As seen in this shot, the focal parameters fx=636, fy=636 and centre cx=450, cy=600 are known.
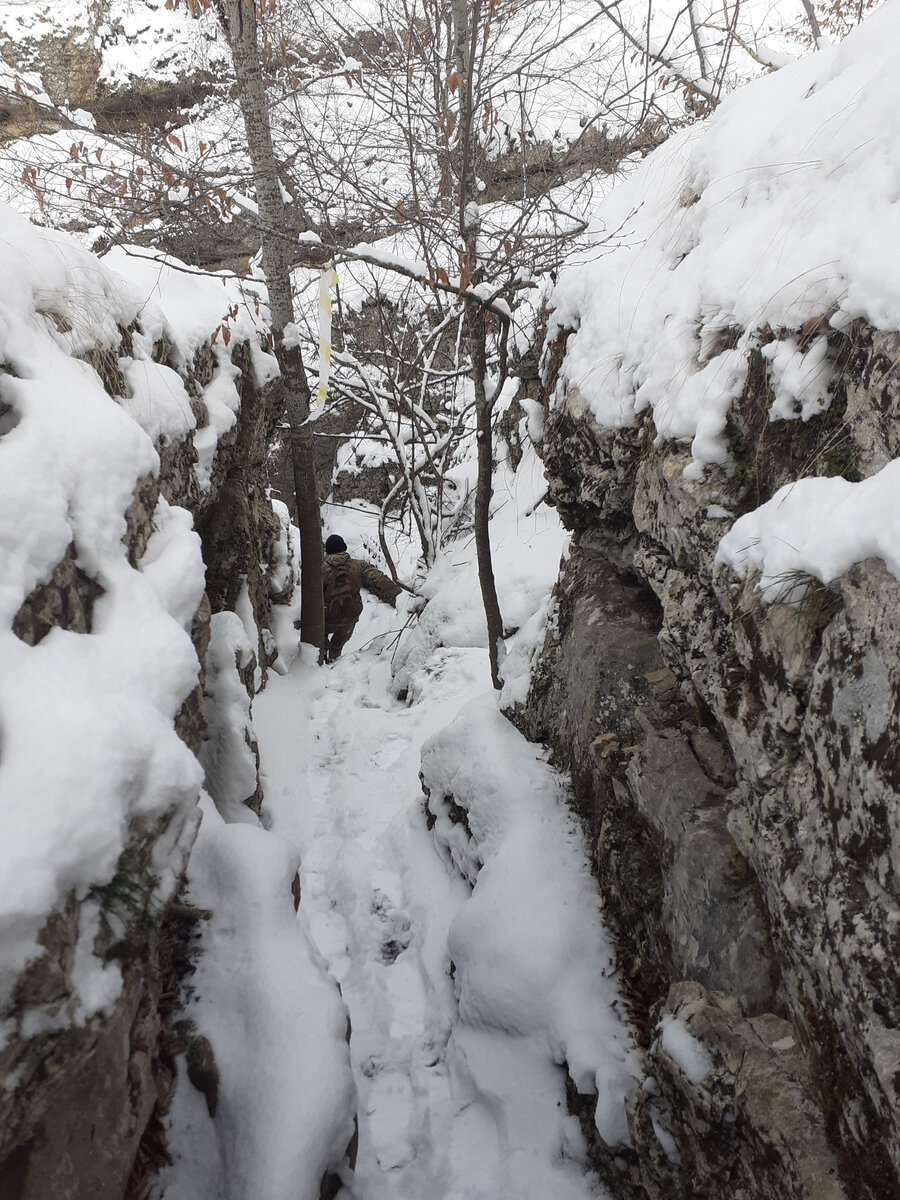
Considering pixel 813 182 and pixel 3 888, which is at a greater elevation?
pixel 813 182

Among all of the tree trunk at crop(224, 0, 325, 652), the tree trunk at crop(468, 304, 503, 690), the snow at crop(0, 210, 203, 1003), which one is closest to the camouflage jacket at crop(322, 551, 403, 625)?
the tree trunk at crop(224, 0, 325, 652)

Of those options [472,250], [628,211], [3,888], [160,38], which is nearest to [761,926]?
[3,888]

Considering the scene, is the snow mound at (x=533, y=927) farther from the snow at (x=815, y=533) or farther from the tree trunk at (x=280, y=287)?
the tree trunk at (x=280, y=287)

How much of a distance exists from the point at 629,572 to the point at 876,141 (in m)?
2.55

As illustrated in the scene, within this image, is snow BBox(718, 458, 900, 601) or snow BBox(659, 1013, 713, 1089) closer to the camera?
snow BBox(718, 458, 900, 601)

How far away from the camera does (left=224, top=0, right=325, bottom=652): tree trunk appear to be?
235 inches

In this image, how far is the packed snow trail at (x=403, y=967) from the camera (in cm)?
286

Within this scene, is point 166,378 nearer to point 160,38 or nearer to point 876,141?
point 876,141

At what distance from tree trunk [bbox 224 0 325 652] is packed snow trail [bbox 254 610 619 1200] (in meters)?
1.76

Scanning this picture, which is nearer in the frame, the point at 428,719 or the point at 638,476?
the point at 638,476

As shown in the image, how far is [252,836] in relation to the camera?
10.4 feet

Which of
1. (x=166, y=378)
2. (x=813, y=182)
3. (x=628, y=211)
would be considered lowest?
(x=813, y=182)

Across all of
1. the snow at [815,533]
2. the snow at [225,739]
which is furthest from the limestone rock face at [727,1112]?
the snow at [225,739]

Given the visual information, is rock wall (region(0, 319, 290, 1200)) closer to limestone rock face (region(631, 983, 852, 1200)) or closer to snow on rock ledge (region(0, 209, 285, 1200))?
snow on rock ledge (region(0, 209, 285, 1200))
